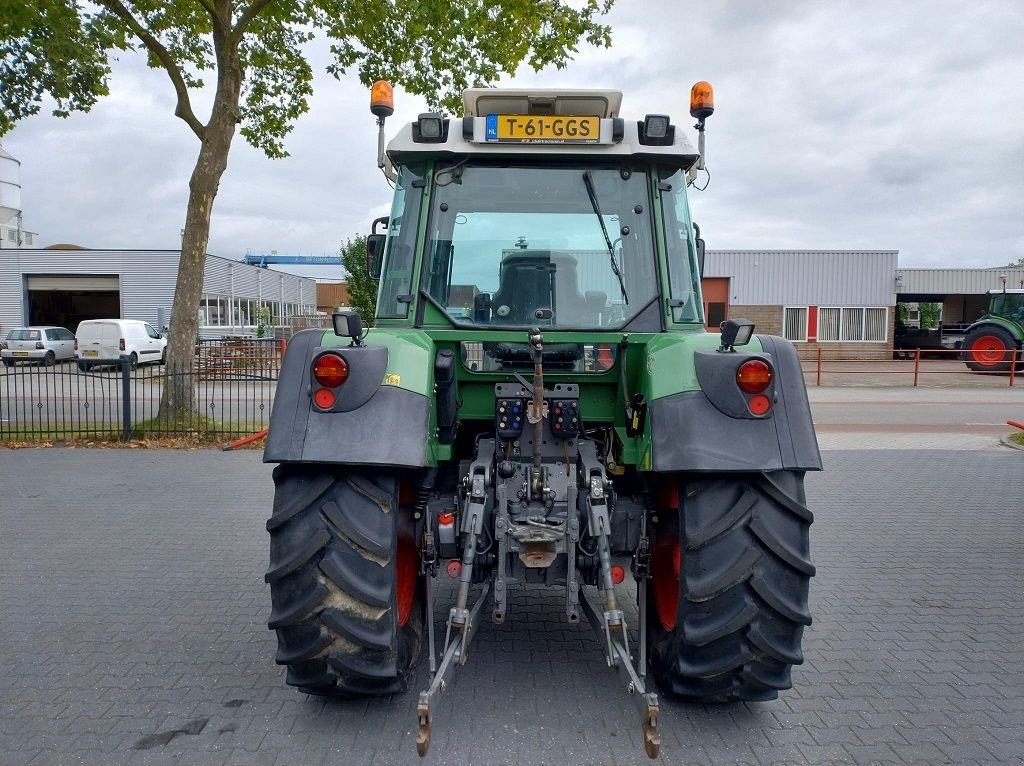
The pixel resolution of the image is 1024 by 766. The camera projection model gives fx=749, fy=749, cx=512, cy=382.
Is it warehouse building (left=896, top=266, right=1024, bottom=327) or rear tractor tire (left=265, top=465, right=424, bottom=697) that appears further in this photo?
warehouse building (left=896, top=266, right=1024, bottom=327)

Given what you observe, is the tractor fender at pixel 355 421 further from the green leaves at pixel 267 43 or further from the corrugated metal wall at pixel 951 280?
the corrugated metal wall at pixel 951 280

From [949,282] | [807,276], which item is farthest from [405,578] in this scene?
[949,282]

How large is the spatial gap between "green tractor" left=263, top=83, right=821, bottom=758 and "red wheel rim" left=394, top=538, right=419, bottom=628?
2 cm

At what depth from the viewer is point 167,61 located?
11.3m

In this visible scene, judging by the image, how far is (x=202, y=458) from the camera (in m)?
10.2

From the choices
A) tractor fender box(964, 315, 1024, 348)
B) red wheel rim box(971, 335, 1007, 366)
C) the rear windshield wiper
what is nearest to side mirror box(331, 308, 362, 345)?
the rear windshield wiper

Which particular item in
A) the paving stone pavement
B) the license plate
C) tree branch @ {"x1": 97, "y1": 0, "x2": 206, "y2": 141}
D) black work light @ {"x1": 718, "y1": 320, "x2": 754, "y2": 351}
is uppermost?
tree branch @ {"x1": 97, "y1": 0, "x2": 206, "y2": 141}

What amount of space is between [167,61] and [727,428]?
37.7ft

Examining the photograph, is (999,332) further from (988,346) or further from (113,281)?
(113,281)

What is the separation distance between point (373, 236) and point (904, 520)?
18.9 feet

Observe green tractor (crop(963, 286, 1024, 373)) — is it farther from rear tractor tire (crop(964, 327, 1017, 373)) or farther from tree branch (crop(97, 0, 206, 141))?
tree branch (crop(97, 0, 206, 141))

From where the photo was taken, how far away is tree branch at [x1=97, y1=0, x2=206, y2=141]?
11188 millimetres

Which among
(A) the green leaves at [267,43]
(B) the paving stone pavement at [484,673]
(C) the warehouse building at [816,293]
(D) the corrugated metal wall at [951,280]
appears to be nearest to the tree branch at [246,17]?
(A) the green leaves at [267,43]

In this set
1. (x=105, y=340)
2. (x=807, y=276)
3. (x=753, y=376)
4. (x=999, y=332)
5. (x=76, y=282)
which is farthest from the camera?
(x=76, y=282)
